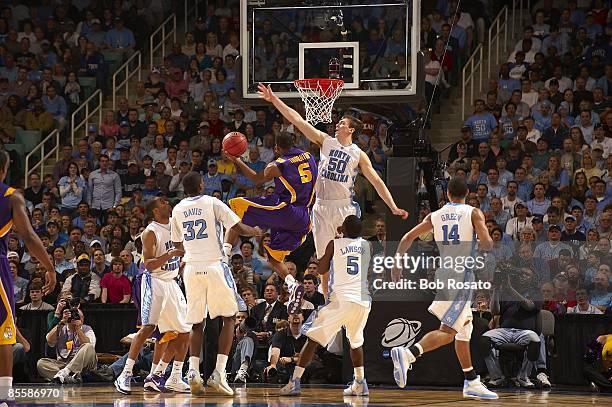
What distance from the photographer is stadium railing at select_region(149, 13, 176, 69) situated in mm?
22797

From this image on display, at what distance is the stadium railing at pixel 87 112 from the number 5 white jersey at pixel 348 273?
1107cm

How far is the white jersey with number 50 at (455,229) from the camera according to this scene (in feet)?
35.6

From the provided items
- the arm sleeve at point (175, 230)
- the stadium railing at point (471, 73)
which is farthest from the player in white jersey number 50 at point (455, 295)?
the stadium railing at point (471, 73)

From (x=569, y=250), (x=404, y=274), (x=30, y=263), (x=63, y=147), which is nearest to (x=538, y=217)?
(x=569, y=250)

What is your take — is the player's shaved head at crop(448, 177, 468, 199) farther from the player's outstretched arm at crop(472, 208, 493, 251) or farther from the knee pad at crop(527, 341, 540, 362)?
the knee pad at crop(527, 341, 540, 362)

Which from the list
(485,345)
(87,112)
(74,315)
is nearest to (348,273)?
(485,345)

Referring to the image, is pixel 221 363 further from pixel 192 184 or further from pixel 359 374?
pixel 192 184

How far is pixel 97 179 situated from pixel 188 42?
14.7 ft

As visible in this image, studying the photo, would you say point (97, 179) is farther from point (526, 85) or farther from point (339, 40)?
point (526, 85)

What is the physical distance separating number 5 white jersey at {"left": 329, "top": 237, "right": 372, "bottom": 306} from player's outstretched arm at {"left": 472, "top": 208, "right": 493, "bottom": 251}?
1159mm

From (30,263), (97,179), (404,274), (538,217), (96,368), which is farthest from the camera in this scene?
(97,179)

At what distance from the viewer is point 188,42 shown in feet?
72.1

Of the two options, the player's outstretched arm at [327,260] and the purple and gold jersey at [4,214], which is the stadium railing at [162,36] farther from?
the purple and gold jersey at [4,214]

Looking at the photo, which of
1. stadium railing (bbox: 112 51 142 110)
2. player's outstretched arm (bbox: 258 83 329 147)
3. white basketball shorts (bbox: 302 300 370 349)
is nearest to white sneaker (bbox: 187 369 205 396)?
white basketball shorts (bbox: 302 300 370 349)
